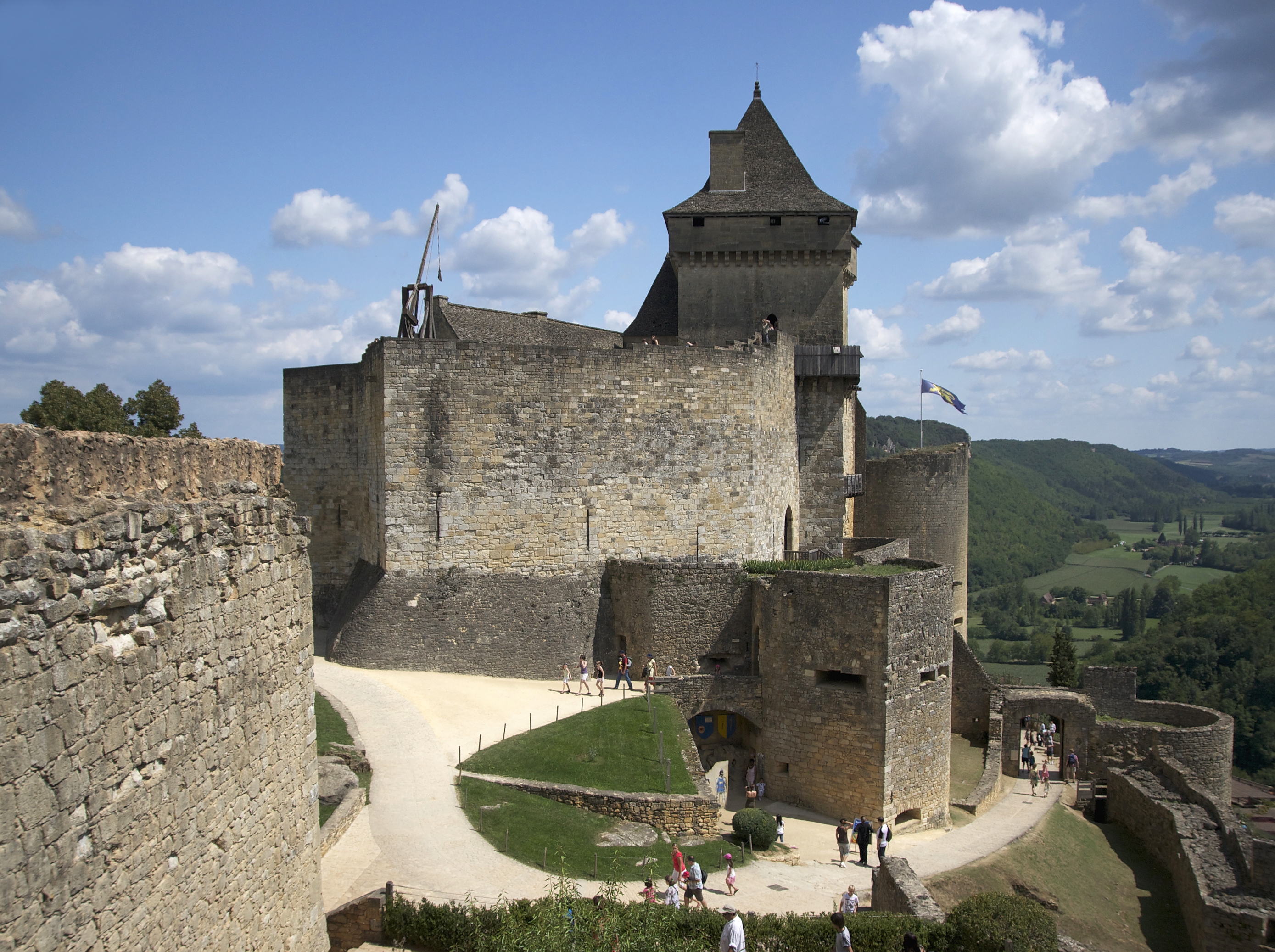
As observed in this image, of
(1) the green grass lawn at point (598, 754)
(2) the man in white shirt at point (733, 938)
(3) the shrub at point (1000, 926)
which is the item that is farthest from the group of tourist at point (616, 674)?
(2) the man in white shirt at point (733, 938)

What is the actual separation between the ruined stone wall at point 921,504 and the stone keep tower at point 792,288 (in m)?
2.53

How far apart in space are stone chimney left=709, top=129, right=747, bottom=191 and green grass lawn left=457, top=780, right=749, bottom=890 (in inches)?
851

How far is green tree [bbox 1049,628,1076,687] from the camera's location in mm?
38688

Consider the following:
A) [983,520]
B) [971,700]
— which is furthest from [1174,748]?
[983,520]

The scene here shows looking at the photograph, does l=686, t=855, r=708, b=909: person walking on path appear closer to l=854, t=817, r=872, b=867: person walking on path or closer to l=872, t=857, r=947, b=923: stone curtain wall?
l=872, t=857, r=947, b=923: stone curtain wall

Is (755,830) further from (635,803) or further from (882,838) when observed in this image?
(882,838)

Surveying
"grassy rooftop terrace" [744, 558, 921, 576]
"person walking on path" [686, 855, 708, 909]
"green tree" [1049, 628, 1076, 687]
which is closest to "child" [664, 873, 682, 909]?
"person walking on path" [686, 855, 708, 909]

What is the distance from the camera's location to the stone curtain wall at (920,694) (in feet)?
65.2

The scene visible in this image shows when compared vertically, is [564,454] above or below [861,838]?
above

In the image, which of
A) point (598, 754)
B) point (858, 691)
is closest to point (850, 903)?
point (598, 754)

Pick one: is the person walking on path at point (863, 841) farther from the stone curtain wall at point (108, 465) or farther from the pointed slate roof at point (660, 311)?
the pointed slate roof at point (660, 311)

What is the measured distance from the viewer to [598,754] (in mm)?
18125

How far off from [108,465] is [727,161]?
2868 cm

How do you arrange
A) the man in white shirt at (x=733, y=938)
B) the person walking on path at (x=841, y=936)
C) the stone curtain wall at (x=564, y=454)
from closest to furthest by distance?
the man in white shirt at (x=733, y=938) → the person walking on path at (x=841, y=936) → the stone curtain wall at (x=564, y=454)
